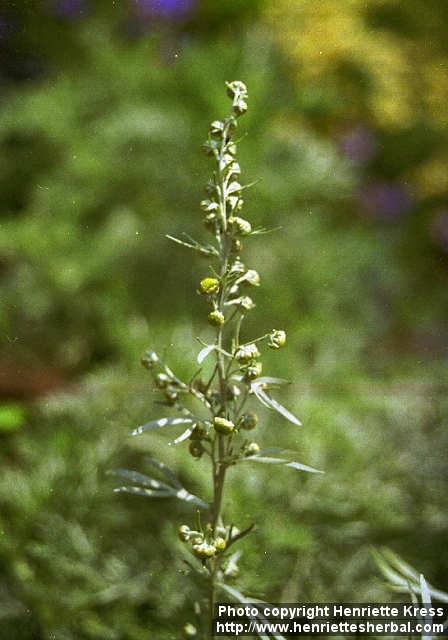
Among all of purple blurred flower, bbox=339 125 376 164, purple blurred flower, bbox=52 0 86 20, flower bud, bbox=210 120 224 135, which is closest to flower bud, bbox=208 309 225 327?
flower bud, bbox=210 120 224 135

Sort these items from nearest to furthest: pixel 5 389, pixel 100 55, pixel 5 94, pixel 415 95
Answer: pixel 5 389 → pixel 100 55 → pixel 5 94 → pixel 415 95

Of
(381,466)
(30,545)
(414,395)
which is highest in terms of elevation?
(414,395)

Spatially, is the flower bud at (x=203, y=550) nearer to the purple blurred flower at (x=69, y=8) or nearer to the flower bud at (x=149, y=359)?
the flower bud at (x=149, y=359)

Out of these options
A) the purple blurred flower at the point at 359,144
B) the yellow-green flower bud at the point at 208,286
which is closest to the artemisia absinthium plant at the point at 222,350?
the yellow-green flower bud at the point at 208,286

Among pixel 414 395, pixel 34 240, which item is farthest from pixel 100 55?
pixel 414 395

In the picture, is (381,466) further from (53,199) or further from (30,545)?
(53,199)

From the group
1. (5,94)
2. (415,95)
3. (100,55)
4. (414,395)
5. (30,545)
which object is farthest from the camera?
(415,95)

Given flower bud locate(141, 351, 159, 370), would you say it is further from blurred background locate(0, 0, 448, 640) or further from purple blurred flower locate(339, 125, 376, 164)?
purple blurred flower locate(339, 125, 376, 164)
